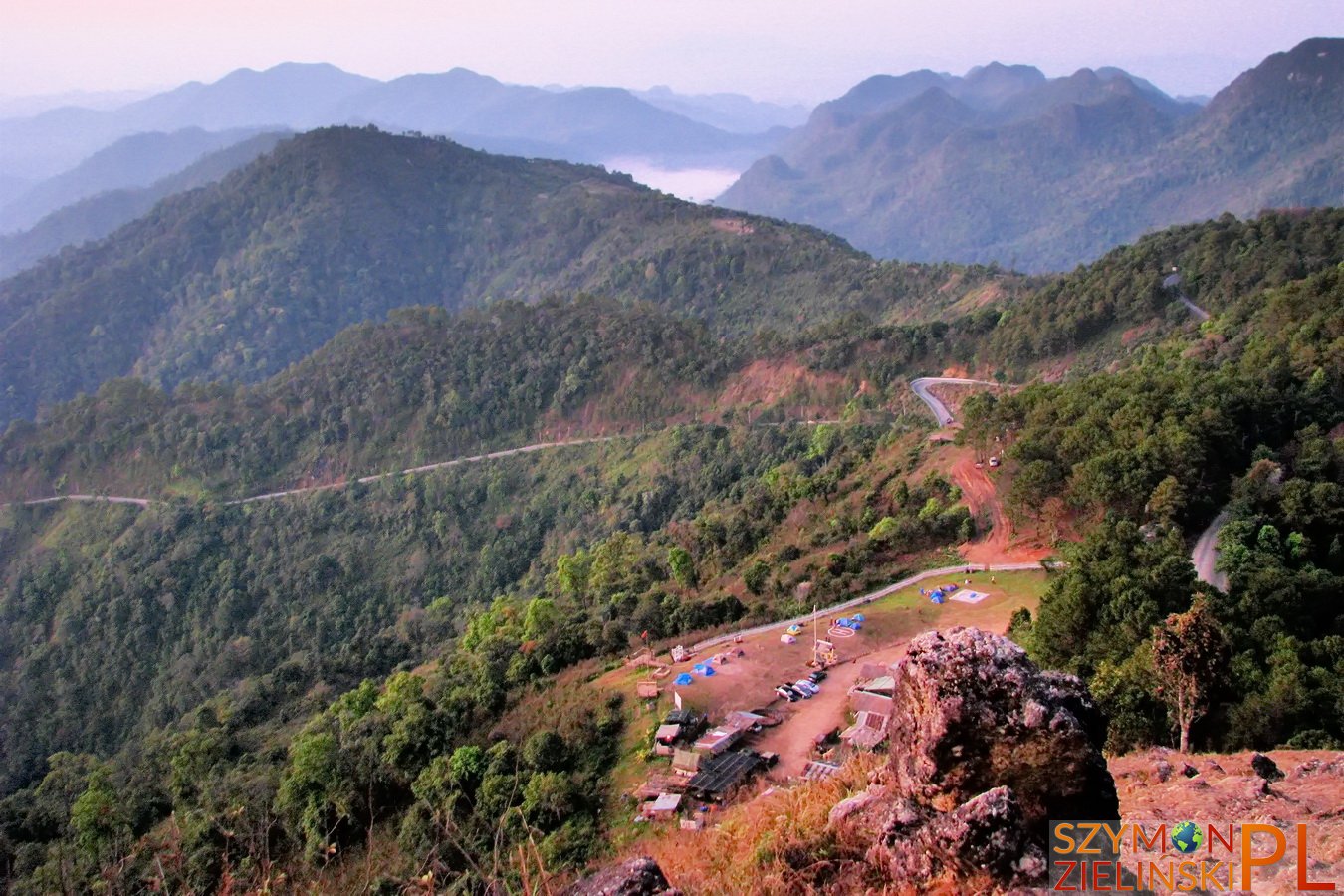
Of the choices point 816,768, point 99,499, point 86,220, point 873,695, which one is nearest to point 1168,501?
point 873,695

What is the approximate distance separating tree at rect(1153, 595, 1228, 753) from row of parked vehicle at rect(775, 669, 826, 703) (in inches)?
313

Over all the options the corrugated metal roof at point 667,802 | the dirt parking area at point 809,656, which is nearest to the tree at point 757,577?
the dirt parking area at point 809,656

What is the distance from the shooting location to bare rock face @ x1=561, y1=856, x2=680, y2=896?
22.5 feet

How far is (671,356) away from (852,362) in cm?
1198

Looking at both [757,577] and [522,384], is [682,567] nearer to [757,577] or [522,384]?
[757,577]

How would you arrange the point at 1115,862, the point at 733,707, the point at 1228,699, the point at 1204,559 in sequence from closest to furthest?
the point at 1115,862, the point at 1228,699, the point at 733,707, the point at 1204,559

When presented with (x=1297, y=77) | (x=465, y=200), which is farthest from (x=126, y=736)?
(x=1297, y=77)

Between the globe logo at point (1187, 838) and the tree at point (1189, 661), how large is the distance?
207 inches

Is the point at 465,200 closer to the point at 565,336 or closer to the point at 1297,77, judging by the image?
the point at 565,336

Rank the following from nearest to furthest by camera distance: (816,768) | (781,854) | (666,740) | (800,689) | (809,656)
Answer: (781,854), (816,768), (666,740), (800,689), (809,656)

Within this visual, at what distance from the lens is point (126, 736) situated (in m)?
39.1

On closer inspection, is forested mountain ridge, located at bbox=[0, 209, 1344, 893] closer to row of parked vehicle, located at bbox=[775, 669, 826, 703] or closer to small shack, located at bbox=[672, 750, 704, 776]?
small shack, located at bbox=[672, 750, 704, 776]

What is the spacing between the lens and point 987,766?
6602 mm

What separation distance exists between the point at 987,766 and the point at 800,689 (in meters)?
13.4
